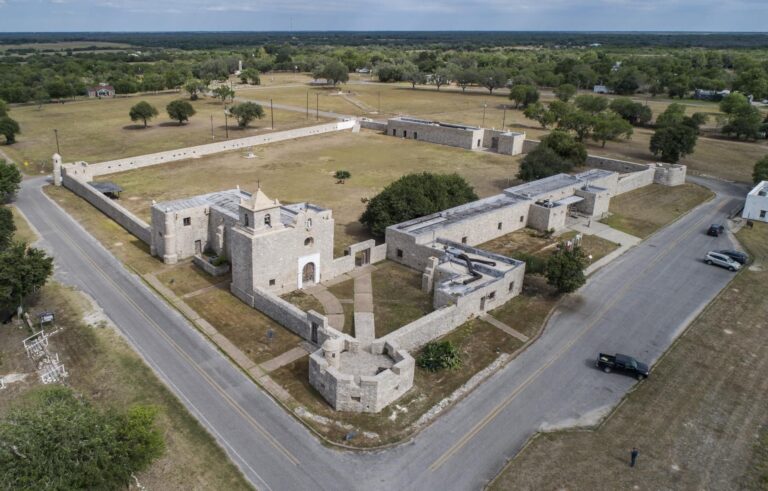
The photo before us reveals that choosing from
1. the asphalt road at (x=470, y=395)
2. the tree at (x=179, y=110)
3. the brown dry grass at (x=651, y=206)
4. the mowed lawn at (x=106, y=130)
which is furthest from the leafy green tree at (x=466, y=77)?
the asphalt road at (x=470, y=395)

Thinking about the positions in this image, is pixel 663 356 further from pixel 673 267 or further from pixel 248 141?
pixel 248 141

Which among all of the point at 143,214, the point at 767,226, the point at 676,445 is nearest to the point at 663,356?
the point at 676,445

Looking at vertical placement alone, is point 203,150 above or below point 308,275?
above

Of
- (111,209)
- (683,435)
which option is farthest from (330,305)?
(111,209)

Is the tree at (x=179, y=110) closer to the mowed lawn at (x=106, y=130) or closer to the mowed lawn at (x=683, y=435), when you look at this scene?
the mowed lawn at (x=106, y=130)

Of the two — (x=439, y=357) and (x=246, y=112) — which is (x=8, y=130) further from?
(x=439, y=357)

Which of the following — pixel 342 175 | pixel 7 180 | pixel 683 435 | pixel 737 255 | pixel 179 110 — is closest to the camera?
pixel 683 435
